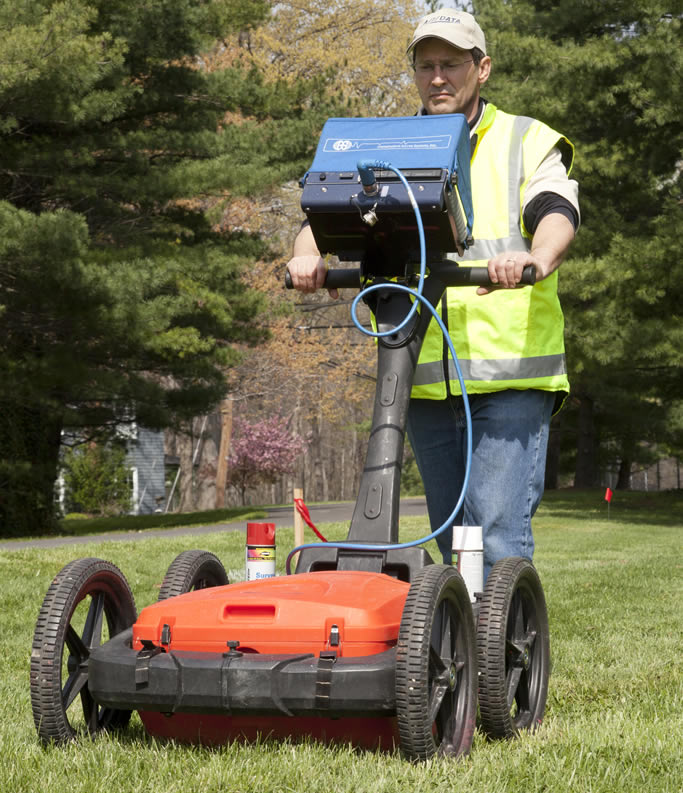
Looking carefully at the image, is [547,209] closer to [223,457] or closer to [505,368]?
[505,368]

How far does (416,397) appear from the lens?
3.45 m

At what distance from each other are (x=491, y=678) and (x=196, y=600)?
730 mm

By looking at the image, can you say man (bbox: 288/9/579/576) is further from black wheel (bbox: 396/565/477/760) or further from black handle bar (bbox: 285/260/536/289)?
black wheel (bbox: 396/565/477/760)

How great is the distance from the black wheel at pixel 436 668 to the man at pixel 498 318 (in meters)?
0.69

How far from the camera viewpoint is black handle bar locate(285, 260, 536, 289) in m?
2.87

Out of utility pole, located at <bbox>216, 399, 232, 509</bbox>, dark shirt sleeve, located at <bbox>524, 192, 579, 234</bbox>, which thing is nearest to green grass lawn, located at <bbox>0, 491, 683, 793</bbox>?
dark shirt sleeve, located at <bbox>524, 192, 579, 234</bbox>

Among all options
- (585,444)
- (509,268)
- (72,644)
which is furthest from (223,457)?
(509,268)

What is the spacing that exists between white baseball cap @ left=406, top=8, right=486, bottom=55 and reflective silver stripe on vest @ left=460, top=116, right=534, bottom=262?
0.93ft

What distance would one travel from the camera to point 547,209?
3209 millimetres

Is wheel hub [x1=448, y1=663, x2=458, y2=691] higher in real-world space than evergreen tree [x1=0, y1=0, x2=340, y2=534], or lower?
lower

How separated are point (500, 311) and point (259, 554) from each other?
998mm

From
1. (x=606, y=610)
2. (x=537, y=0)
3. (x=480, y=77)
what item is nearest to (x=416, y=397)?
(x=480, y=77)

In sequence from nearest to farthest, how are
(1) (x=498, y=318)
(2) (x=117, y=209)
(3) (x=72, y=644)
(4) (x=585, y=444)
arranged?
1. (3) (x=72, y=644)
2. (1) (x=498, y=318)
3. (2) (x=117, y=209)
4. (4) (x=585, y=444)

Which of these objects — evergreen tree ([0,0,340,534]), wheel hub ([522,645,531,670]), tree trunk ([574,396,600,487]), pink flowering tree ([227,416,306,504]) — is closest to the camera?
wheel hub ([522,645,531,670])
